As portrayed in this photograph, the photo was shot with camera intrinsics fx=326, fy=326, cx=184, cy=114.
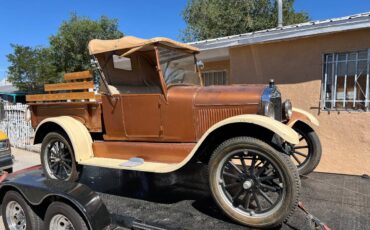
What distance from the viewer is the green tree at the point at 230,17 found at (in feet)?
65.6

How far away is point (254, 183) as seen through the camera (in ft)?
9.28

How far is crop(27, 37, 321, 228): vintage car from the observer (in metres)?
2.82

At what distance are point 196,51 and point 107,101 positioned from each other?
57.4 inches

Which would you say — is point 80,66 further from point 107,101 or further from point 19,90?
point 107,101

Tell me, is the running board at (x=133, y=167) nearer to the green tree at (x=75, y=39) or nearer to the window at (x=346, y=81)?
the window at (x=346, y=81)

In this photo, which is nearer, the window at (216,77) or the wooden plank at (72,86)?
the wooden plank at (72,86)

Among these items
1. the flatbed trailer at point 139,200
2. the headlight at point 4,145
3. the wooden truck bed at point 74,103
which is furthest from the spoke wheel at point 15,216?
the headlight at point 4,145

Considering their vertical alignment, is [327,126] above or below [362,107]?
below

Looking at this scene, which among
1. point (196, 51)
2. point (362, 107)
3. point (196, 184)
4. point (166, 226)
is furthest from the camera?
point (362, 107)

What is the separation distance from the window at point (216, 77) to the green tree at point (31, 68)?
1934 centimetres

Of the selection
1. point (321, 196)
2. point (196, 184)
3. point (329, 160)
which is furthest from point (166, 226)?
point (329, 160)

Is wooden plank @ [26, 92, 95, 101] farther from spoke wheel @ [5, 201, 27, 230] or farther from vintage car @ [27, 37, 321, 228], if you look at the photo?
spoke wheel @ [5, 201, 27, 230]

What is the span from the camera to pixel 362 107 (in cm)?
562

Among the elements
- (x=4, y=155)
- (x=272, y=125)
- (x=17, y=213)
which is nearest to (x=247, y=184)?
(x=272, y=125)
